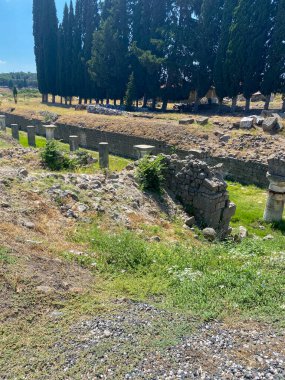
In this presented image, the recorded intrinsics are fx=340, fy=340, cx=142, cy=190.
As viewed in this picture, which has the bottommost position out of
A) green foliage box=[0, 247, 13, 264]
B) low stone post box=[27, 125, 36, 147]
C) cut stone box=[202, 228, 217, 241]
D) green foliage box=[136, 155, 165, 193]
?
A: cut stone box=[202, 228, 217, 241]

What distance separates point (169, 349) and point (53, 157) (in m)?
9.46

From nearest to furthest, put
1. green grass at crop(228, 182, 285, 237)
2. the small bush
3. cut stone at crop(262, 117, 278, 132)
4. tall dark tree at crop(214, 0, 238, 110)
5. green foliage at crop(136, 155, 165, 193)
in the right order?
green foliage at crop(136, 155, 165, 193) < green grass at crop(228, 182, 285, 237) < the small bush < cut stone at crop(262, 117, 278, 132) < tall dark tree at crop(214, 0, 238, 110)

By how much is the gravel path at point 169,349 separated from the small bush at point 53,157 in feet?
27.9

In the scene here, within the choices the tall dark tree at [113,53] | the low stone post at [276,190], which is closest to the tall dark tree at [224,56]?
the tall dark tree at [113,53]

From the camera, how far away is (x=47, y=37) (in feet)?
161

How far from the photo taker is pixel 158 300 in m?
4.54

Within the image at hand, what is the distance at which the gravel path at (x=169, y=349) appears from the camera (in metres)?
3.19

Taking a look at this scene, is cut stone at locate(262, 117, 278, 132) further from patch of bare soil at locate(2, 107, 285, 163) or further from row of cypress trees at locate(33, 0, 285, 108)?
row of cypress trees at locate(33, 0, 285, 108)

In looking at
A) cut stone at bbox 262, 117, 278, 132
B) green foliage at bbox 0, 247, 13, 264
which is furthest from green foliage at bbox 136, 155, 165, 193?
cut stone at bbox 262, 117, 278, 132

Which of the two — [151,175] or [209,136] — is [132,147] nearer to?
[209,136]

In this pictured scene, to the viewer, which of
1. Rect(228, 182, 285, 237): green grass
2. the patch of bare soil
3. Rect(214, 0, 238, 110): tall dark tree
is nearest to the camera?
Rect(228, 182, 285, 237): green grass

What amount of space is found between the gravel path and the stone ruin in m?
5.19

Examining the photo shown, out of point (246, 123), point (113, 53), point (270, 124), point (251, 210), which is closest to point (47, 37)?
point (113, 53)

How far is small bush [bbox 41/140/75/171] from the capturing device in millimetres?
11789
